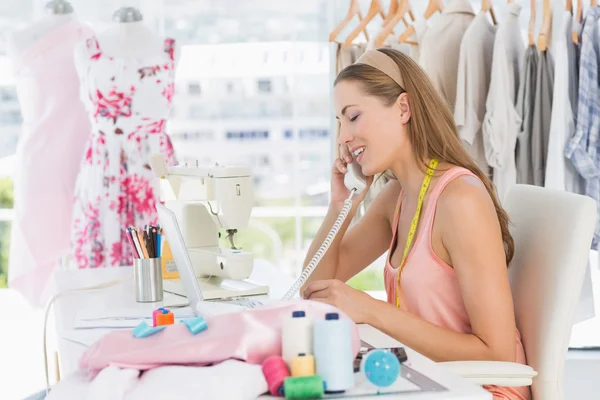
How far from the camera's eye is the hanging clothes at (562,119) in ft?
9.41

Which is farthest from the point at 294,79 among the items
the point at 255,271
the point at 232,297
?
the point at 232,297

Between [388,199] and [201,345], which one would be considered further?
[388,199]

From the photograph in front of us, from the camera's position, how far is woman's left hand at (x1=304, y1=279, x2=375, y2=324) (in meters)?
1.57

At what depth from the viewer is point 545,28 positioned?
117 inches

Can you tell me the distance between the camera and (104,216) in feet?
10.2

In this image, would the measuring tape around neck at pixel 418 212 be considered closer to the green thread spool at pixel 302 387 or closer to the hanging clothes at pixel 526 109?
the green thread spool at pixel 302 387

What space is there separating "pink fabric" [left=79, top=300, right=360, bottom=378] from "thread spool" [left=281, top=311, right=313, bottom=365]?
0.04m

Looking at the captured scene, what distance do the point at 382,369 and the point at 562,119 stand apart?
6.55 ft

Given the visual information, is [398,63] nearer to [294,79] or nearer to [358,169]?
[358,169]

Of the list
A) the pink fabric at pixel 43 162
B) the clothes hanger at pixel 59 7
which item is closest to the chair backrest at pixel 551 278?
the pink fabric at pixel 43 162

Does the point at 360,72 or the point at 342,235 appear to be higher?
the point at 360,72

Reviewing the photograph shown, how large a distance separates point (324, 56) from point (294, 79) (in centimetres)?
17

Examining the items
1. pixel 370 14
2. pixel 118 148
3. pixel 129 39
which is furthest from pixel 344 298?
pixel 370 14

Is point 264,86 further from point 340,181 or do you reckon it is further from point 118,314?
point 118,314
